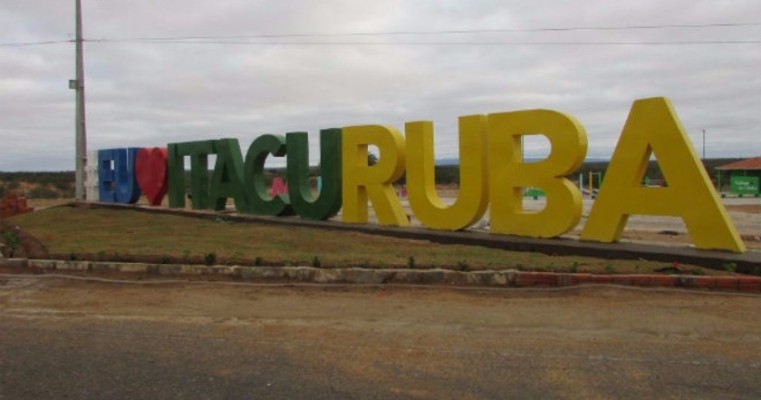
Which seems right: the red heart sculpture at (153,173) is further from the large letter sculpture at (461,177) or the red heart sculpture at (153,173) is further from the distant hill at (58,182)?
the distant hill at (58,182)

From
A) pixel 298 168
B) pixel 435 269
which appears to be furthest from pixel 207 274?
pixel 298 168

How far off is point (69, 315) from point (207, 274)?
105 inches

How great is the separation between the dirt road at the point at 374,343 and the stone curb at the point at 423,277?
0.39 metres

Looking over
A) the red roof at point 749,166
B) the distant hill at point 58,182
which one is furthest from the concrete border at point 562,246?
the red roof at point 749,166

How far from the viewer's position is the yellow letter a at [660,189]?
11.1 m

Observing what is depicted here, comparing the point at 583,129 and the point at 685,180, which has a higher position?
the point at 583,129

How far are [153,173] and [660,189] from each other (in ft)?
59.5

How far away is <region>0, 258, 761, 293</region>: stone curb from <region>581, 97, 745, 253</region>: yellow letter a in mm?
2035

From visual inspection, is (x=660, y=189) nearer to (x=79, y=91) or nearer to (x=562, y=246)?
(x=562, y=246)

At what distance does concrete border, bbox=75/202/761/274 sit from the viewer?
10.4 m

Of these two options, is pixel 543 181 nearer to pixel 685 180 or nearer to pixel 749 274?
pixel 685 180

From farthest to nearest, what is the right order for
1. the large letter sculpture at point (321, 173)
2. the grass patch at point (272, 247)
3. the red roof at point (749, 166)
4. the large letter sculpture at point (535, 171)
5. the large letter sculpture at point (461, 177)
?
the red roof at point (749, 166)
the large letter sculpture at point (321, 173)
the large letter sculpture at point (461, 177)
the large letter sculpture at point (535, 171)
the grass patch at point (272, 247)

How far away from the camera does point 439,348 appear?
6227mm

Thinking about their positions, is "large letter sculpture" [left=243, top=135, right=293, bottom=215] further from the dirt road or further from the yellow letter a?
the dirt road
